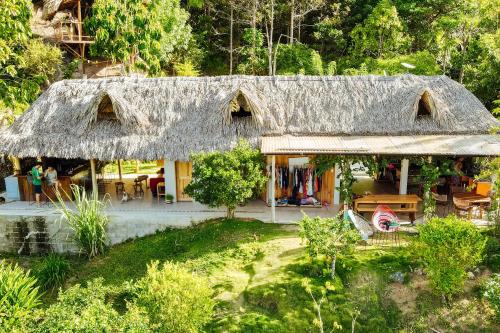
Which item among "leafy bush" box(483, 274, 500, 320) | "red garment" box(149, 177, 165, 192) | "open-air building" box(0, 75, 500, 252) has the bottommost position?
"leafy bush" box(483, 274, 500, 320)

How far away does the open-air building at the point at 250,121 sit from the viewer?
15.0 meters

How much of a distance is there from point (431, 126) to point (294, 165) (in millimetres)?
5225

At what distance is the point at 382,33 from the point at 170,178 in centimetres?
1993

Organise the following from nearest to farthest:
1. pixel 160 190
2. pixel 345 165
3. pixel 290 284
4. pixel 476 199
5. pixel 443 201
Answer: pixel 290 284 → pixel 476 199 → pixel 345 165 → pixel 443 201 → pixel 160 190

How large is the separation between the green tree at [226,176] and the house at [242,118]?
101 centimetres

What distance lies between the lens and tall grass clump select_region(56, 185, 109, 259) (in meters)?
13.2

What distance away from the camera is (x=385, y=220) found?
41.2ft

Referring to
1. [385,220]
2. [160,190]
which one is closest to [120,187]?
[160,190]

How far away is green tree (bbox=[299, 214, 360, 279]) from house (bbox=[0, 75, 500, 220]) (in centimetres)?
372

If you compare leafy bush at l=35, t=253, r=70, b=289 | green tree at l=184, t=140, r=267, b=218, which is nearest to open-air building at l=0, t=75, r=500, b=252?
green tree at l=184, t=140, r=267, b=218

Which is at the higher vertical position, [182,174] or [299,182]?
[182,174]

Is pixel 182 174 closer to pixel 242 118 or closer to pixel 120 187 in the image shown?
pixel 120 187

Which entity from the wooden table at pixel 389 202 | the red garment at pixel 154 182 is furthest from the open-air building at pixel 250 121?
the wooden table at pixel 389 202

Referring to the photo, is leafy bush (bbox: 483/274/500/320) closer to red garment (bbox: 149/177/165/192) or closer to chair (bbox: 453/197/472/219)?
chair (bbox: 453/197/472/219)
